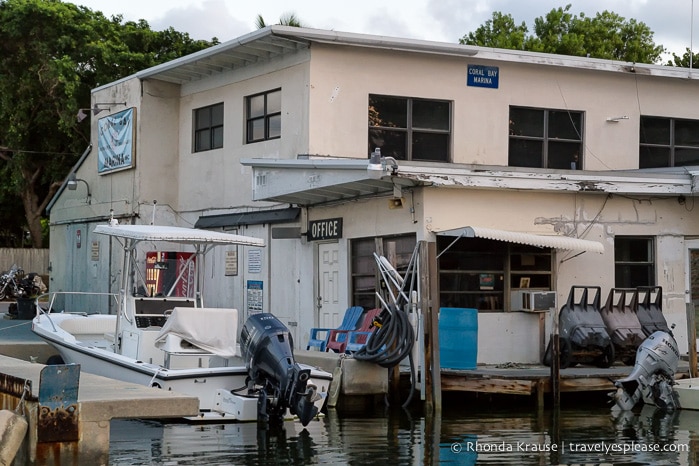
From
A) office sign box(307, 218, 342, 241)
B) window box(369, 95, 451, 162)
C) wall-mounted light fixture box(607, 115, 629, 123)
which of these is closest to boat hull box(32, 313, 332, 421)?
office sign box(307, 218, 342, 241)

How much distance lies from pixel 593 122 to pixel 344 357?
9.80 meters

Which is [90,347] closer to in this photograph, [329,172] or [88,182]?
[329,172]

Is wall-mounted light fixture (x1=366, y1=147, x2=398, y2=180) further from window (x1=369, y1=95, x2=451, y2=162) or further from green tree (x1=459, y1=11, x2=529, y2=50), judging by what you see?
green tree (x1=459, y1=11, x2=529, y2=50)

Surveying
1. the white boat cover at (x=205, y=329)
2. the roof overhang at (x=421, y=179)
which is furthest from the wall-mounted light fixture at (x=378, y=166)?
the white boat cover at (x=205, y=329)

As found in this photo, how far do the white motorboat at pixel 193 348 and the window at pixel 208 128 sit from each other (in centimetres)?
642

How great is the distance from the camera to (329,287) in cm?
2186

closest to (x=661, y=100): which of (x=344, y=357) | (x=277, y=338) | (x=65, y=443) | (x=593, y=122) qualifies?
(x=593, y=122)

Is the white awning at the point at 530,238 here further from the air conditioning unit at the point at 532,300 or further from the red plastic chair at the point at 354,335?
the red plastic chair at the point at 354,335

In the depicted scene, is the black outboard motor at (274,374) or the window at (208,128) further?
the window at (208,128)

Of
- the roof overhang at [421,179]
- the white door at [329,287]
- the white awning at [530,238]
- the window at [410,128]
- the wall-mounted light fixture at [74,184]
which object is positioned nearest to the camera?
the white awning at [530,238]

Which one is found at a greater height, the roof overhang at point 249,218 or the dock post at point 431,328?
the roof overhang at point 249,218

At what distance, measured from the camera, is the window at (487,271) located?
63.6 ft

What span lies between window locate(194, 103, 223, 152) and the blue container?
9.36 meters

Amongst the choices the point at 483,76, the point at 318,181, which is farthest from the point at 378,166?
the point at 483,76
